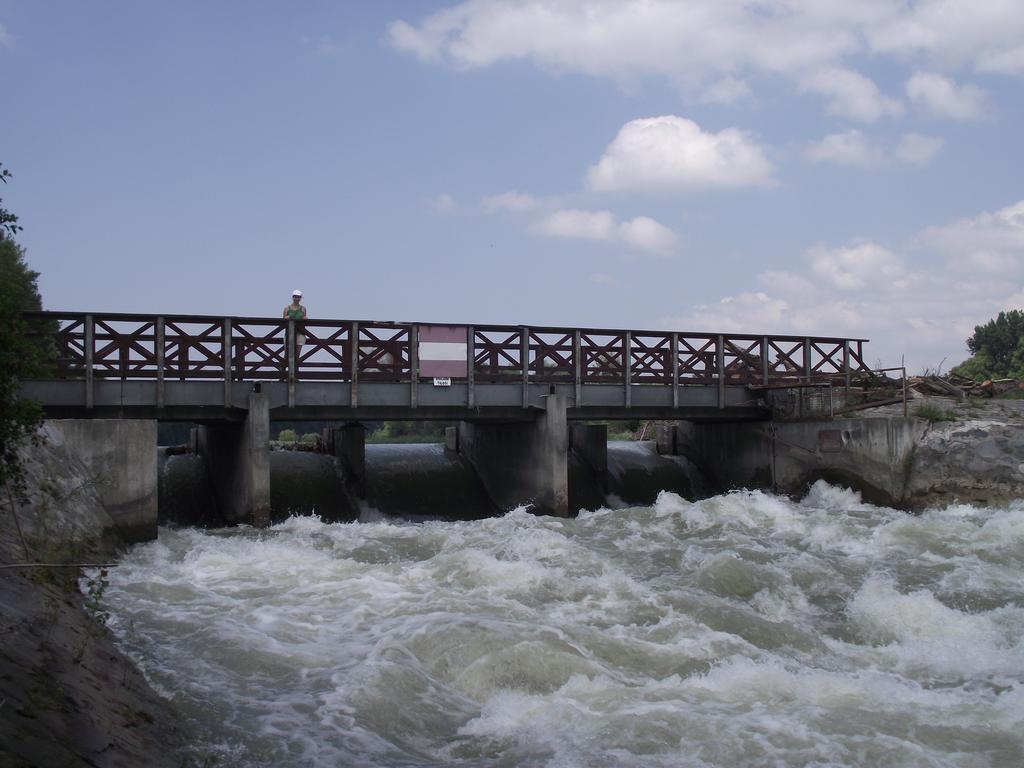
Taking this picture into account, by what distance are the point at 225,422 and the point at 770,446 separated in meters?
14.8

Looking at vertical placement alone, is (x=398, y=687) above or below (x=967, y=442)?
below

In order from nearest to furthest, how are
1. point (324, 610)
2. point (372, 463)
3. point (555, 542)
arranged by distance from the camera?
point (324, 610)
point (555, 542)
point (372, 463)

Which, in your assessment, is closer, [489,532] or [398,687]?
[398,687]

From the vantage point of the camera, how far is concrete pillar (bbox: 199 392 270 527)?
59.9 feet

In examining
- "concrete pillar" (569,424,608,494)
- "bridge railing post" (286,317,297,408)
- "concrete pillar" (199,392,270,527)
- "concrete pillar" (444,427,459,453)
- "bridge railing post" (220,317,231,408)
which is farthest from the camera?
"concrete pillar" (444,427,459,453)

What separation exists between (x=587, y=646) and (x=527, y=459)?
1290cm

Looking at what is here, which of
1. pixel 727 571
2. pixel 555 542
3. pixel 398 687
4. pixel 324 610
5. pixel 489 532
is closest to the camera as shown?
pixel 398 687

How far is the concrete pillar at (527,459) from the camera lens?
21312mm

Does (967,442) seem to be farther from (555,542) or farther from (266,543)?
(266,543)

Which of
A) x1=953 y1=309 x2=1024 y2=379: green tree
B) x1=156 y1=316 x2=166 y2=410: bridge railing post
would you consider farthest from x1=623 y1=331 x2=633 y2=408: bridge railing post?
x1=953 y1=309 x2=1024 y2=379: green tree

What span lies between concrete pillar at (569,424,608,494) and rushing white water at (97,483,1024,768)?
8.63 meters

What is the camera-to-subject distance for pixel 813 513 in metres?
20.0

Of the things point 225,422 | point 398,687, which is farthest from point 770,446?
point 398,687

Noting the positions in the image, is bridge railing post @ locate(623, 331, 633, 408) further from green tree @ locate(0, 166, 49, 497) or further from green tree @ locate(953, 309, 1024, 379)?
green tree @ locate(953, 309, 1024, 379)
